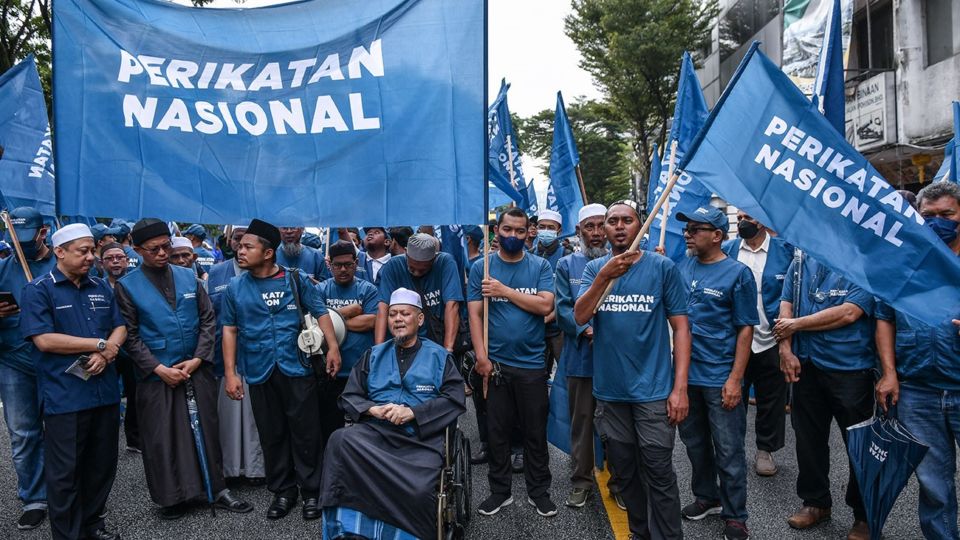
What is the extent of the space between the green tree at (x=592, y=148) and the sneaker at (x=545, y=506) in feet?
115

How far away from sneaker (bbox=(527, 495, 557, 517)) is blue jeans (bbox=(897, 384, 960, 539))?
217 cm

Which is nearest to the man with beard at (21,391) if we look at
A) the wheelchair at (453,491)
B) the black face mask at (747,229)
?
the wheelchair at (453,491)

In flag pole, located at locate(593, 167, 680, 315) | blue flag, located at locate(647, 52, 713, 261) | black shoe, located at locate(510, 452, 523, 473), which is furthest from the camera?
blue flag, located at locate(647, 52, 713, 261)

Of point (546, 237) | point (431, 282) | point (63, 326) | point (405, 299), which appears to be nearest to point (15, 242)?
point (63, 326)

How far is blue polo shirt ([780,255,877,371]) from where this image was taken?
157 inches

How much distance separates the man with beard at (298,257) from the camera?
20.6 feet

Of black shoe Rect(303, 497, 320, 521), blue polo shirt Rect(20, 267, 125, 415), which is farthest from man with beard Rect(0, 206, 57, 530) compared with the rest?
black shoe Rect(303, 497, 320, 521)

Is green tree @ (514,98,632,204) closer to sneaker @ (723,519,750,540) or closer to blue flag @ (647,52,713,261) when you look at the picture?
blue flag @ (647,52,713,261)

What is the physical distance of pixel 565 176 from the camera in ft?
24.8

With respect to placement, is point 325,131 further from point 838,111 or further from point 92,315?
point 838,111

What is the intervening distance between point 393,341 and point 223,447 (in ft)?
7.24

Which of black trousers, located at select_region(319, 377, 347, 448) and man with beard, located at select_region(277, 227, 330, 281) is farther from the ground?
man with beard, located at select_region(277, 227, 330, 281)

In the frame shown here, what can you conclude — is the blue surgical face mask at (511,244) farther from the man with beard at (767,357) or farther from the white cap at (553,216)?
the white cap at (553,216)

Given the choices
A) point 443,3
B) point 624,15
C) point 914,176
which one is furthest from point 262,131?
point 624,15
